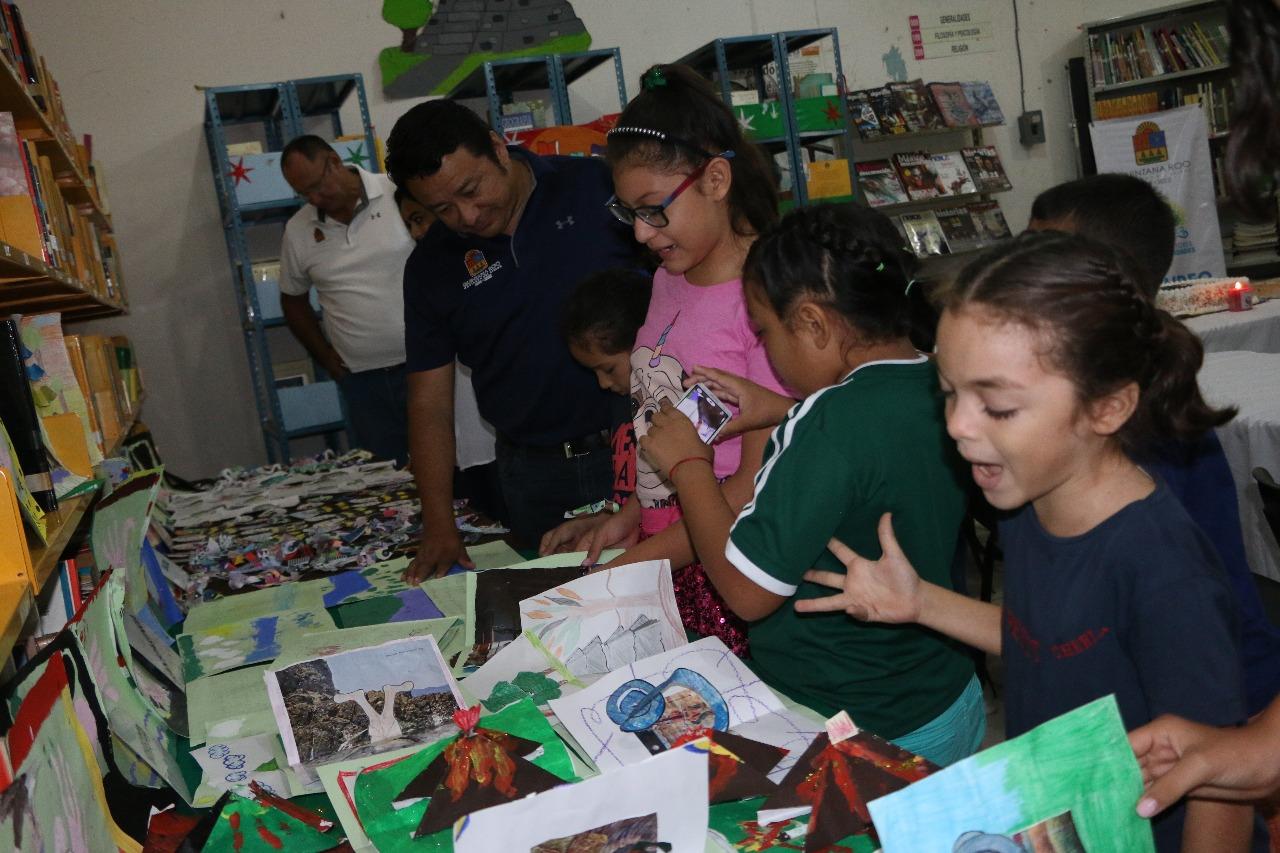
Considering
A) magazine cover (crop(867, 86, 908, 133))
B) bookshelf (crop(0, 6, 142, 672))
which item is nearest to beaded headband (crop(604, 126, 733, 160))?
bookshelf (crop(0, 6, 142, 672))

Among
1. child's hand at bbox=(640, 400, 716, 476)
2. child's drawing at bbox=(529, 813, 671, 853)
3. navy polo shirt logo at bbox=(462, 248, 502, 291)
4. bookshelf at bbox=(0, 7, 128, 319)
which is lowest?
child's drawing at bbox=(529, 813, 671, 853)

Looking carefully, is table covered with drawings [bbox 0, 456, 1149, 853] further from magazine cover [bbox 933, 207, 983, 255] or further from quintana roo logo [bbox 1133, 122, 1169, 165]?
quintana roo logo [bbox 1133, 122, 1169, 165]

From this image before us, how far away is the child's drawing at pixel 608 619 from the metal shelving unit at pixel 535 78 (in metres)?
4.16

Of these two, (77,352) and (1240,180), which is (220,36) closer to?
(77,352)

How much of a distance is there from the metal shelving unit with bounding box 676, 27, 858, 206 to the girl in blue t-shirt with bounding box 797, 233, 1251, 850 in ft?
16.2

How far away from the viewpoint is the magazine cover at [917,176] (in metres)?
7.00

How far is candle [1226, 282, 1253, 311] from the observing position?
4414 millimetres

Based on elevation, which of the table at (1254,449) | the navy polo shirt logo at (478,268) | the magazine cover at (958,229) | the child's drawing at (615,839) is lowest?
the table at (1254,449)

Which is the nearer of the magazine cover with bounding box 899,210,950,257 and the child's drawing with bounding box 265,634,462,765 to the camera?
the child's drawing with bounding box 265,634,462,765

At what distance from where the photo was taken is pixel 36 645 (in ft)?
4.76

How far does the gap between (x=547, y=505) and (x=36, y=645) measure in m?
1.30

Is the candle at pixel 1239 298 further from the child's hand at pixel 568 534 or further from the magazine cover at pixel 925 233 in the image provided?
the child's hand at pixel 568 534

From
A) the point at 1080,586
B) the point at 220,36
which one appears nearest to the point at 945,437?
the point at 1080,586

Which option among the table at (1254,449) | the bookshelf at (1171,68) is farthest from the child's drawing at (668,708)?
the bookshelf at (1171,68)
